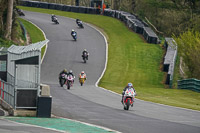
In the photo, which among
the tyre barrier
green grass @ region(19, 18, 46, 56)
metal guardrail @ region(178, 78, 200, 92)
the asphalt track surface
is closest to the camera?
the asphalt track surface

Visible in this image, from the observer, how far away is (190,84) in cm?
3562

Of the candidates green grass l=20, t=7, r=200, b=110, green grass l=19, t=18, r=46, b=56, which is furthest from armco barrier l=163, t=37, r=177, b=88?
green grass l=19, t=18, r=46, b=56

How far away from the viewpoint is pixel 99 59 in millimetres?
47312

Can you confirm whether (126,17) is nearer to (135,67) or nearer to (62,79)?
(135,67)

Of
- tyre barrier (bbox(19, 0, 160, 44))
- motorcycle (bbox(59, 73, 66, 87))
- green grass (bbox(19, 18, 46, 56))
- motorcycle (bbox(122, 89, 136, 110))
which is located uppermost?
tyre barrier (bbox(19, 0, 160, 44))

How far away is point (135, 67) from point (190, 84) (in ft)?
34.4

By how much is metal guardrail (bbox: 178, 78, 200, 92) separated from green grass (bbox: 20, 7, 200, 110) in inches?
33.1

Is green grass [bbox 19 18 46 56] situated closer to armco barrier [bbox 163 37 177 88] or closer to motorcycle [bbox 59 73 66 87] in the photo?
armco barrier [bbox 163 37 177 88]

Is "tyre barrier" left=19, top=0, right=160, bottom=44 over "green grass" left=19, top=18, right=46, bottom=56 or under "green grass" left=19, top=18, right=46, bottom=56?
over

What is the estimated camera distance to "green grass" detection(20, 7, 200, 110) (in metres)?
31.9

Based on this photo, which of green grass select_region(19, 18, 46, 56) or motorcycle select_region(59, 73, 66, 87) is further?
green grass select_region(19, 18, 46, 56)

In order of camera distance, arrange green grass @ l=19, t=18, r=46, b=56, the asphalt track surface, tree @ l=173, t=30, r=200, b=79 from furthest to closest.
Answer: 1. green grass @ l=19, t=18, r=46, b=56
2. tree @ l=173, t=30, r=200, b=79
3. the asphalt track surface

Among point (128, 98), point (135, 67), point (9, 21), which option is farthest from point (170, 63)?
point (128, 98)

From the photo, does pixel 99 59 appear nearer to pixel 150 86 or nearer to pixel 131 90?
pixel 150 86
